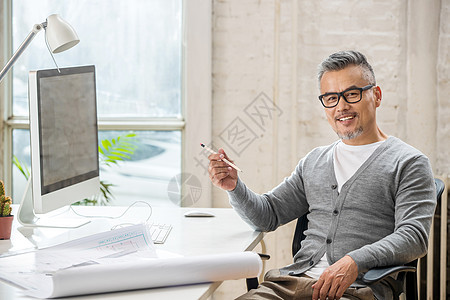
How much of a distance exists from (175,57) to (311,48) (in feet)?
2.63

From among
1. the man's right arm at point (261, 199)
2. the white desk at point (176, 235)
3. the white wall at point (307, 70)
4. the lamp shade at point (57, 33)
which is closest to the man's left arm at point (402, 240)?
Answer: the white desk at point (176, 235)

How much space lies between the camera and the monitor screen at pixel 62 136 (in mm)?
1875

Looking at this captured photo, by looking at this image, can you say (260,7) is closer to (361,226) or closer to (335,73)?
(335,73)

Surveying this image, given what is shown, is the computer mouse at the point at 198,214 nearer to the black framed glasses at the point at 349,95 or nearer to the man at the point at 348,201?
the man at the point at 348,201

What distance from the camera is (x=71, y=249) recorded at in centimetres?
163

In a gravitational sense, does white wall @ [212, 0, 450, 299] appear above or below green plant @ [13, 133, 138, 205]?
above

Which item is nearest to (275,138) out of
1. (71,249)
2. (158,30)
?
(158,30)

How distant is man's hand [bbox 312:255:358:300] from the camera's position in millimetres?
1663

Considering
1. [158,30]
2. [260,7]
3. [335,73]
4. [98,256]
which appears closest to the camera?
[98,256]

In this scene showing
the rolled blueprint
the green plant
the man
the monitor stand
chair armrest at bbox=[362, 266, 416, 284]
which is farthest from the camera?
the green plant

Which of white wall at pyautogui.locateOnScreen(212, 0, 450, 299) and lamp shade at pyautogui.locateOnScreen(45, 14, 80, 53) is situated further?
white wall at pyautogui.locateOnScreen(212, 0, 450, 299)

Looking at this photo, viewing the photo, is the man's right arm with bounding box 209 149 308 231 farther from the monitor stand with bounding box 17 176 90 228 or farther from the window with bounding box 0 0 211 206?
the window with bounding box 0 0 211 206

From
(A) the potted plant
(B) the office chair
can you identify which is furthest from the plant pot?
(B) the office chair

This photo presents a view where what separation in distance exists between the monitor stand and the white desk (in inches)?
1.4
